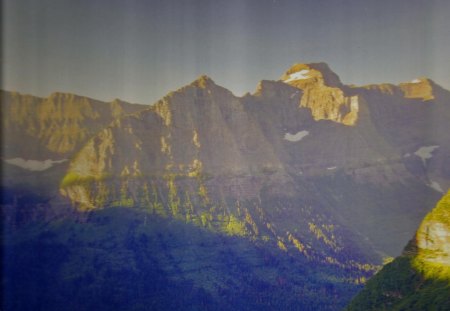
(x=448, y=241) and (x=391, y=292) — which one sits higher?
(x=448, y=241)

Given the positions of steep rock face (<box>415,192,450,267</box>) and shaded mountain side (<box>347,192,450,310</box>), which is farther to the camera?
steep rock face (<box>415,192,450,267</box>)

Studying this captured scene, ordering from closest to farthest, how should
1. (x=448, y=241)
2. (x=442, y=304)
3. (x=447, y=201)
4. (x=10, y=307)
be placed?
1. (x=442, y=304)
2. (x=448, y=241)
3. (x=447, y=201)
4. (x=10, y=307)

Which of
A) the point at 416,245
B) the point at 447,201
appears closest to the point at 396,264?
the point at 416,245

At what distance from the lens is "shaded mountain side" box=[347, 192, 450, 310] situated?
427 feet

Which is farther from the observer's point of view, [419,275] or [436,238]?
[436,238]

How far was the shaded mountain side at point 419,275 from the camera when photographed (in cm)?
13025

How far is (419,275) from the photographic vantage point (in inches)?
5369

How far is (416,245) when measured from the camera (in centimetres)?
14400

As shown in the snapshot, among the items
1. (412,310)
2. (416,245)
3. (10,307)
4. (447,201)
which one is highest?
(447,201)

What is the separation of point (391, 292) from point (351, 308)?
29.7 feet

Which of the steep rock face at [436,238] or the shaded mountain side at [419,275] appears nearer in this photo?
the shaded mountain side at [419,275]

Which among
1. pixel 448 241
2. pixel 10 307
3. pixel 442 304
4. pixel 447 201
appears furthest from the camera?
pixel 10 307

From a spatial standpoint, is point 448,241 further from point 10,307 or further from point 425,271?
point 10,307

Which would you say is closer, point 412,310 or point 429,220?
point 412,310
